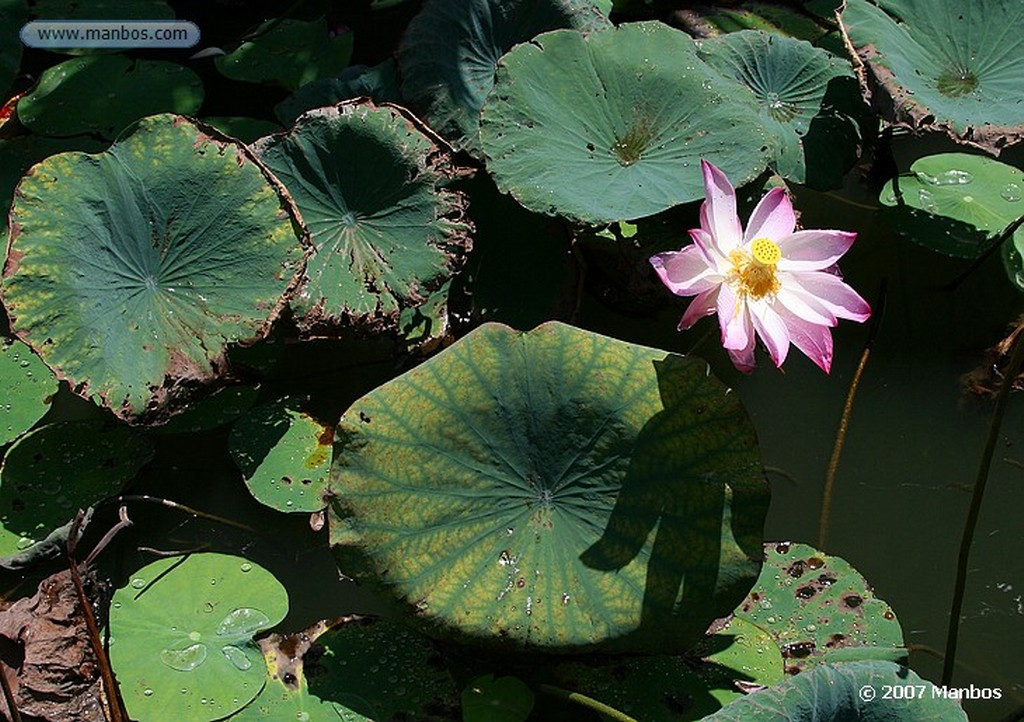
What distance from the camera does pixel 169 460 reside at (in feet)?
8.82

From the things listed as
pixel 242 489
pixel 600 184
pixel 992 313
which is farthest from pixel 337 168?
pixel 992 313

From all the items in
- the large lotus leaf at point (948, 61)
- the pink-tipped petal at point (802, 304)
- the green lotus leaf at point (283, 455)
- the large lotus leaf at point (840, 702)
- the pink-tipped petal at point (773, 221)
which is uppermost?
the large lotus leaf at point (948, 61)

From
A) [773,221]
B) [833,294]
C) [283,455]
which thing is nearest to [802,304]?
[833,294]

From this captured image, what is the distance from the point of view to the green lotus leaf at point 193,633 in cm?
214

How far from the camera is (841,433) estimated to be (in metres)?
2.77

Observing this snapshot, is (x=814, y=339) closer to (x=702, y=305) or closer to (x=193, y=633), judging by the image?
(x=702, y=305)

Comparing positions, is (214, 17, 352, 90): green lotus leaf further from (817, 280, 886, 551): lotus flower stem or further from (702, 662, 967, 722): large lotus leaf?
(702, 662, 967, 722): large lotus leaf

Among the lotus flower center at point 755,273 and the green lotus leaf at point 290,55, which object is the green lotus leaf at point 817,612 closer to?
the lotus flower center at point 755,273

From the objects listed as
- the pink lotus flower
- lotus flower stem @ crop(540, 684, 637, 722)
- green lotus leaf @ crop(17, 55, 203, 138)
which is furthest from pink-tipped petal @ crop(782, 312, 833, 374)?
green lotus leaf @ crop(17, 55, 203, 138)

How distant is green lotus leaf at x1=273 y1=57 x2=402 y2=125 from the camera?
2953 mm

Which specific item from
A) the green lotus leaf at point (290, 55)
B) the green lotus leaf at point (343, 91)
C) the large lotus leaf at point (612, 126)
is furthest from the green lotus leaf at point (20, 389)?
Answer: the large lotus leaf at point (612, 126)

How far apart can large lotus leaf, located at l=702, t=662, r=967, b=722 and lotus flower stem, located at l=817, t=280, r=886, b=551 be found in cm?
76

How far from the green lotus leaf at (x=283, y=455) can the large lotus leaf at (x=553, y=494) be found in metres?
0.38

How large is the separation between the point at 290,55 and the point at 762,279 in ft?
6.11
